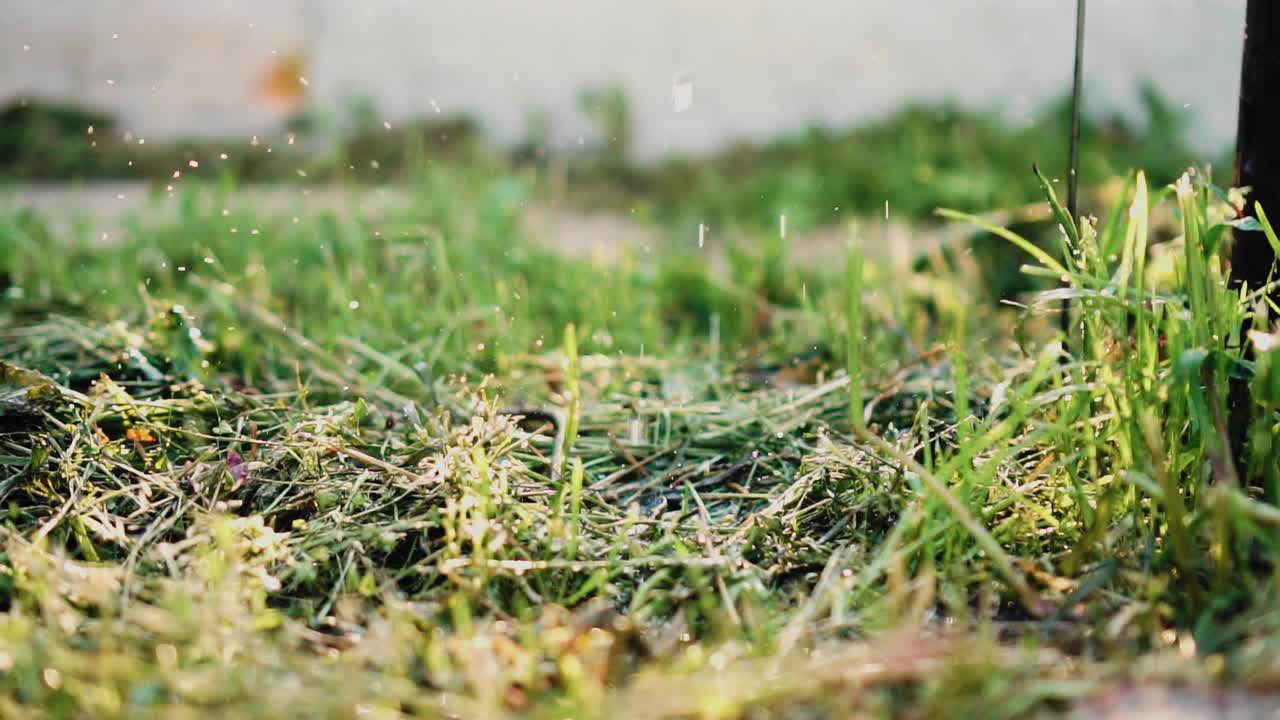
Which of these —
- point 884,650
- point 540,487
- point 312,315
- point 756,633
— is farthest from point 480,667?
point 312,315

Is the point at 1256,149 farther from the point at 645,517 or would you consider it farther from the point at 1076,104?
the point at 645,517

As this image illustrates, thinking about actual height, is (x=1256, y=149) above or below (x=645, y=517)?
above

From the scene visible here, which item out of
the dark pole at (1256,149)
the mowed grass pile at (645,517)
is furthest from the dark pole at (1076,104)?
the dark pole at (1256,149)

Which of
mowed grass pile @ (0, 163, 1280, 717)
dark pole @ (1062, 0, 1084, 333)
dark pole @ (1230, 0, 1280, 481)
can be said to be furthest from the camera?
dark pole @ (1062, 0, 1084, 333)

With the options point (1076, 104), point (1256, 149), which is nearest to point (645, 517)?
point (1076, 104)

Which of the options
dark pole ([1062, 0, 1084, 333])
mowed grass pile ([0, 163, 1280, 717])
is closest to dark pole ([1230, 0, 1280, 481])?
mowed grass pile ([0, 163, 1280, 717])

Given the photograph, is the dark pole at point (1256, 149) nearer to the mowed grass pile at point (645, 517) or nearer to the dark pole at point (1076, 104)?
the mowed grass pile at point (645, 517)

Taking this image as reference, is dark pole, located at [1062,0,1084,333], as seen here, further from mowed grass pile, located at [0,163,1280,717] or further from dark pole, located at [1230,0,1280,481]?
dark pole, located at [1230,0,1280,481]
